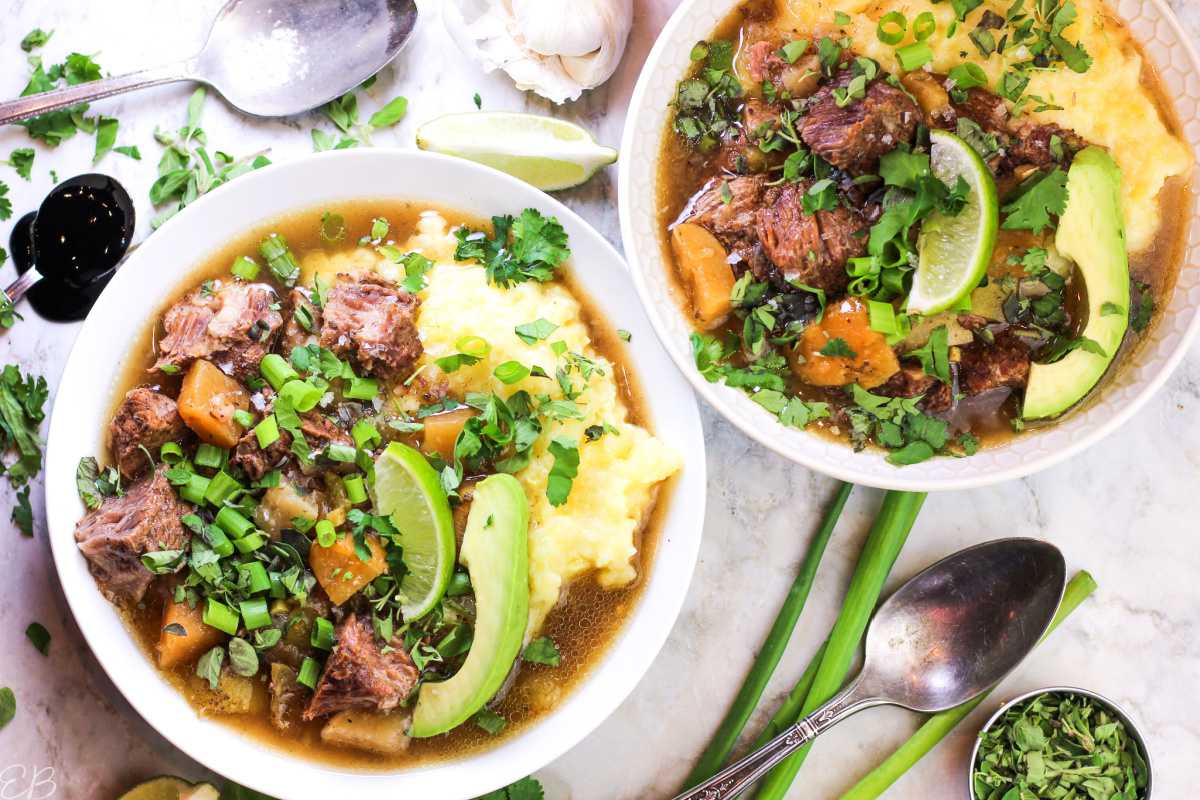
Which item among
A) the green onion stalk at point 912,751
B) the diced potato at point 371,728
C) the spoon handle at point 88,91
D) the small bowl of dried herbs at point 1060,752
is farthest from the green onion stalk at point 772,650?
the spoon handle at point 88,91

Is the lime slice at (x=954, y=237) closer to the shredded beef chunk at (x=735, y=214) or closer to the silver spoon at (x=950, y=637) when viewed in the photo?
the shredded beef chunk at (x=735, y=214)

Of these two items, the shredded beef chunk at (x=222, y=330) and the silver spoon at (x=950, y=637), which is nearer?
the shredded beef chunk at (x=222, y=330)

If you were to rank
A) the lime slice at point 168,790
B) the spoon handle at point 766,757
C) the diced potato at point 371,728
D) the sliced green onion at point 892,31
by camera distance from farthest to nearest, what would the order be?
the spoon handle at point 766,757, the lime slice at point 168,790, the diced potato at point 371,728, the sliced green onion at point 892,31

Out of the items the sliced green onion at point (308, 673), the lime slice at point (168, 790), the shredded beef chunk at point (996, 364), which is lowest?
the lime slice at point (168, 790)

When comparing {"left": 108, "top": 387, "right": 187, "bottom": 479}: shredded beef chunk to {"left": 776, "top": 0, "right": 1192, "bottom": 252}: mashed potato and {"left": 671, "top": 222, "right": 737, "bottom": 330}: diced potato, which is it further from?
{"left": 776, "top": 0, "right": 1192, "bottom": 252}: mashed potato

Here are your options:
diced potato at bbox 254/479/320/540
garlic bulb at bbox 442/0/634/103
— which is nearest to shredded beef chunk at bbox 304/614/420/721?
diced potato at bbox 254/479/320/540

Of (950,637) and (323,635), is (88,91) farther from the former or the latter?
(950,637)

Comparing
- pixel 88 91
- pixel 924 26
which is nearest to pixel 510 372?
pixel 924 26
